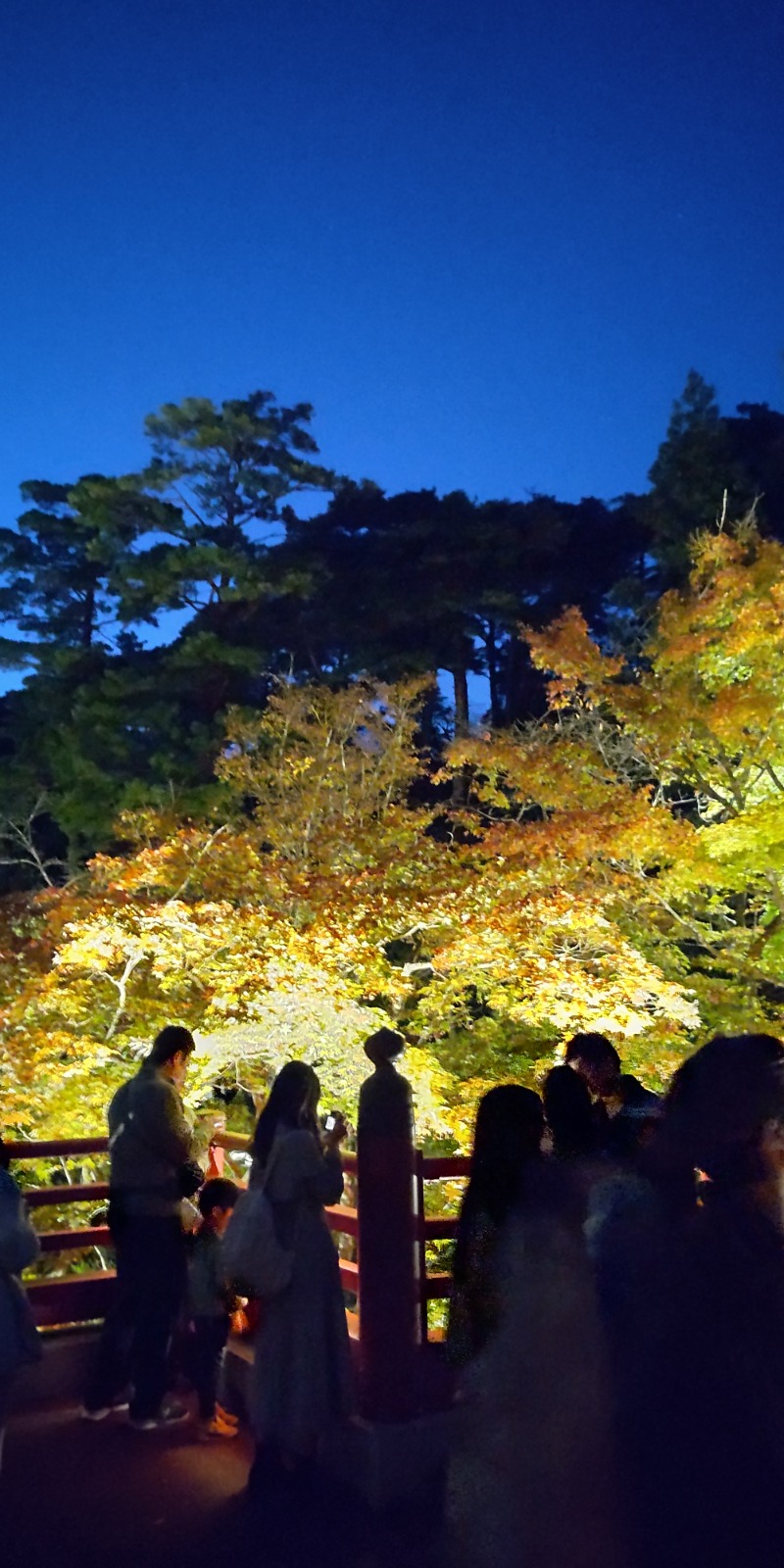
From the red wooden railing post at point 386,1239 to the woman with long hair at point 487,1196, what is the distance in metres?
0.95

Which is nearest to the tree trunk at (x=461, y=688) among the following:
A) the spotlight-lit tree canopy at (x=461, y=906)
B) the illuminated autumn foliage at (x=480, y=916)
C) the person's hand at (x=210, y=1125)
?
the spotlight-lit tree canopy at (x=461, y=906)

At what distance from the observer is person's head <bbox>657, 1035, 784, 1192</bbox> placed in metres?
2.19

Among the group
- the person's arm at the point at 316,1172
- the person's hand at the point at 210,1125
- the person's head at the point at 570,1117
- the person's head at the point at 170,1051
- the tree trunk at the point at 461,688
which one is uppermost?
the tree trunk at the point at 461,688

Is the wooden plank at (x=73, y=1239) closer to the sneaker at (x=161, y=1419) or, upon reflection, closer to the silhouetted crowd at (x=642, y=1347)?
the sneaker at (x=161, y=1419)

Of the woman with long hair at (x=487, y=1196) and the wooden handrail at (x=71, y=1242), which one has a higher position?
the woman with long hair at (x=487, y=1196)

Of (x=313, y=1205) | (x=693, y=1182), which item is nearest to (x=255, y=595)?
(x=313, y=1205)

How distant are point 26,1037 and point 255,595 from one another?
935 centimetres

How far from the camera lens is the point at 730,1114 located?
7.38 feet

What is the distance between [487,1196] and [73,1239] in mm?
2810

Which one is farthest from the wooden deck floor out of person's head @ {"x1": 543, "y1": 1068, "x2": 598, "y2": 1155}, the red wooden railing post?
person's head @ {"x1": 543, "y1": 1068, "x2": 598, "y2": 1155}

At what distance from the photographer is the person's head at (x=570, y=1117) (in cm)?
322

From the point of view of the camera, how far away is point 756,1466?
198 centimetres

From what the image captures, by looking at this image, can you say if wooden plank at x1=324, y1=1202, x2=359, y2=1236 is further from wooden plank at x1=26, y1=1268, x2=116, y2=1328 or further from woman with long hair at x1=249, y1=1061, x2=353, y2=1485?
wooden plank at x1=26, y1=1268, x2=116, y2=1328

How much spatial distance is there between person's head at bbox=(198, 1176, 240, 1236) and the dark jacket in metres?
0.18
